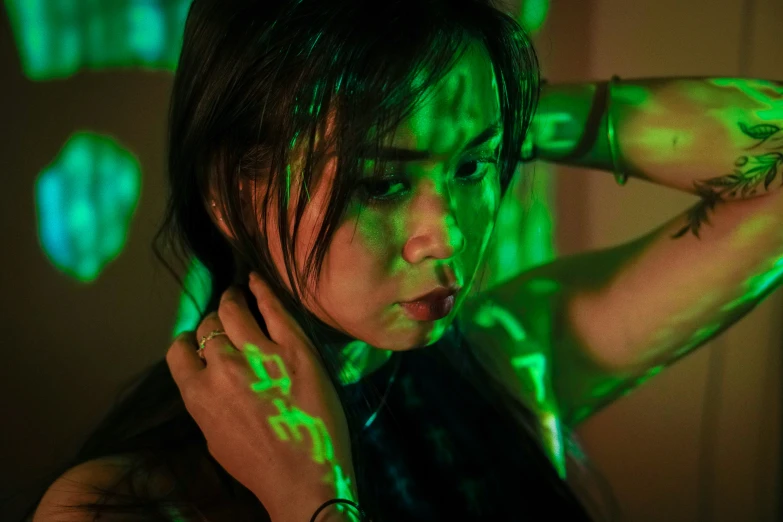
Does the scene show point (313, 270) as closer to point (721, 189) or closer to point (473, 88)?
point (473, 88)

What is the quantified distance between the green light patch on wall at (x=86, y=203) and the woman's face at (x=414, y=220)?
43cm

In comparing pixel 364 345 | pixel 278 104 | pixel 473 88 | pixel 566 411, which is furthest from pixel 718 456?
pixel 278 104

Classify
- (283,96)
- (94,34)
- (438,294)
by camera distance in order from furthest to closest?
(94,34)
(438,294)
(283,96)

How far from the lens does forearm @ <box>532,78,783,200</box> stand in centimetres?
83

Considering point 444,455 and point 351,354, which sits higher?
point 351,354

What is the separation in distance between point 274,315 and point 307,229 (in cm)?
14

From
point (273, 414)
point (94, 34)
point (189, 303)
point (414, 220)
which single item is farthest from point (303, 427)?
point (94, 34)

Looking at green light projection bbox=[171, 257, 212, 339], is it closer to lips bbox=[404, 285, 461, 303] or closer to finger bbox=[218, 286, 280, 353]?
finger bbox=[218, 286, 280, 353]

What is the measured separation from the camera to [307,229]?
25.4 inches

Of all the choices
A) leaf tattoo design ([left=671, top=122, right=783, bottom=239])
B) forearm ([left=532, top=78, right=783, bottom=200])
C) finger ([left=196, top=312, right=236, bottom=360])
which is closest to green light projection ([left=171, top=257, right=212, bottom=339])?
finger ([left=196, top=312, right=236, bottom=360])

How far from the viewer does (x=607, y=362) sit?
972 mm

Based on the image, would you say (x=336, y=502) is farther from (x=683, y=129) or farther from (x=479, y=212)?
(x=683, y=129)

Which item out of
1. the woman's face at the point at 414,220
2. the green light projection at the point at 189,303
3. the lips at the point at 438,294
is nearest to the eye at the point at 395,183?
the woman's face at the point at 414,220

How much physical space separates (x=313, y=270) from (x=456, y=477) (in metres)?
0.42
